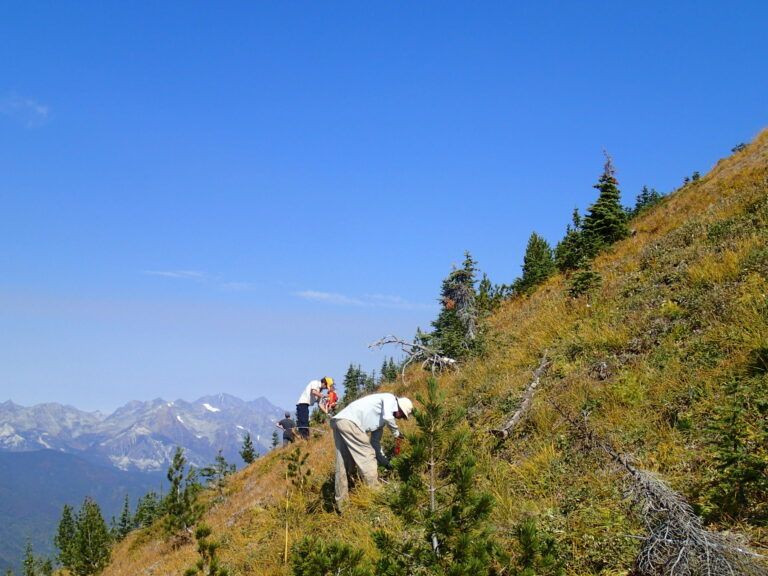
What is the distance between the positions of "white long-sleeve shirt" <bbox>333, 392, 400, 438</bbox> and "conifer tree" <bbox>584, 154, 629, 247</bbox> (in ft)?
45.1

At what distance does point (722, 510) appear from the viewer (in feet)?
13.5

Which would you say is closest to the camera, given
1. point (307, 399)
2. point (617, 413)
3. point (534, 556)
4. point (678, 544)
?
point (678, 544)

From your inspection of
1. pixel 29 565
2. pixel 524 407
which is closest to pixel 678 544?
pixel 524 407

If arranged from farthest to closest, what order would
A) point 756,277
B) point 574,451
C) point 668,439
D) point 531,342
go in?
point 531,342
point 756,277
point 574,451
point 668,439

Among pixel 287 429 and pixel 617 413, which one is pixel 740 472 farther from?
pixel 287 429

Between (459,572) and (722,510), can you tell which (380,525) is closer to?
(459,572)

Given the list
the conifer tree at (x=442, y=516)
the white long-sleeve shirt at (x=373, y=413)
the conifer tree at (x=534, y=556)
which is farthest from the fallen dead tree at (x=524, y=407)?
the conifer tree at (x=534, y=556)

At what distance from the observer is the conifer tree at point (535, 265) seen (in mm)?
20938

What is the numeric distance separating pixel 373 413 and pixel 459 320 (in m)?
8.70

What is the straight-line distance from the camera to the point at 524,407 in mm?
7594

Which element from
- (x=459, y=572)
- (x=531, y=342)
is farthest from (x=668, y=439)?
(x=531, y=342)

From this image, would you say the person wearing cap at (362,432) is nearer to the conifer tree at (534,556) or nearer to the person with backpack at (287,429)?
the conifer tree at (534,556)

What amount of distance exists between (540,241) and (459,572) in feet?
82.4

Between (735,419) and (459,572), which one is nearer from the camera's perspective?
(459,572)
